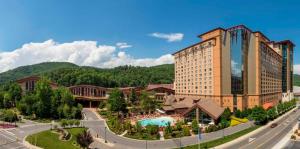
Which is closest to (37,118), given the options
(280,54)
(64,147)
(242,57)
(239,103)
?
(64,147)

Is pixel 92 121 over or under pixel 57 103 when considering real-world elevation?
under

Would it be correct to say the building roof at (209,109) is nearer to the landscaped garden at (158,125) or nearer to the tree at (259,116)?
the landscaped garden at (158,125)

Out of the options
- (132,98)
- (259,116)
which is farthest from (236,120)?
(132,98)

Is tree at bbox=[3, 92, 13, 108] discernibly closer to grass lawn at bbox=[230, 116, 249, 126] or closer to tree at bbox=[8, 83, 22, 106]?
tree at bbox=[8, 83, 22, 106]

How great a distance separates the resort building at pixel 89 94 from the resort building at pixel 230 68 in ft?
138

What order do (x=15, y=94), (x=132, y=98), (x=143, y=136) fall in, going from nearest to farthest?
(x=143, y=136) < (x=15, y=94) < (x=132, y=98)

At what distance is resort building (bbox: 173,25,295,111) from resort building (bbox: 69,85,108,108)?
138 ft

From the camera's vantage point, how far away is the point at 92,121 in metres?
81.1

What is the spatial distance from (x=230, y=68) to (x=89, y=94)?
6950 cm

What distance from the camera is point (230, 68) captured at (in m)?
94.2

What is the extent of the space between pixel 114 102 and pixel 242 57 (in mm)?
52771

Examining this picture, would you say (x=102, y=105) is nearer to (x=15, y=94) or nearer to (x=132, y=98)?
(x=132, y=98)

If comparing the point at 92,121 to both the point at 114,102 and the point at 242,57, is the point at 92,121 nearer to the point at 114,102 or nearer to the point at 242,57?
the point at 114,102

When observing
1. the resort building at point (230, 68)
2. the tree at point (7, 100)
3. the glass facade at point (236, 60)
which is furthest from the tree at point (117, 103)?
the tree at point (7, 100)
